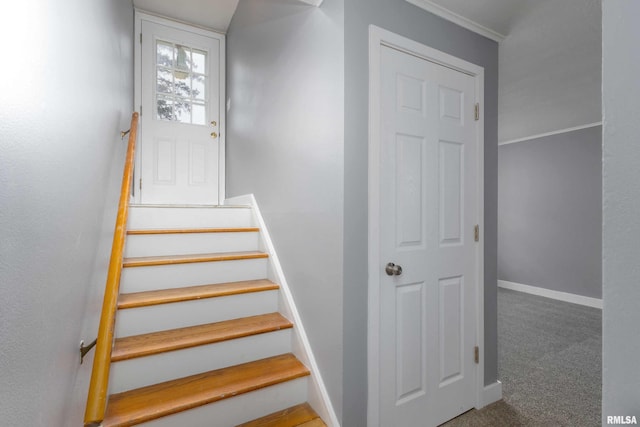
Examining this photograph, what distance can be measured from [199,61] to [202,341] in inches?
129

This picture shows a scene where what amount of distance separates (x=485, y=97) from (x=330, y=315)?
1630 mm

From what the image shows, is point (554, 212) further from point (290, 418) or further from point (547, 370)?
point (290, 418)

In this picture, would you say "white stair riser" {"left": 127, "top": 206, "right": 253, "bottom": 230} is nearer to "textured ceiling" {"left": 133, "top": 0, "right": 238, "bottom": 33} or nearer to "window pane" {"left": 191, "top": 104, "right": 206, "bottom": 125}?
"window pane" {"left": 191, "top": 104, "right": 206, "bottom": 125}

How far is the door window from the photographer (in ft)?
11.3

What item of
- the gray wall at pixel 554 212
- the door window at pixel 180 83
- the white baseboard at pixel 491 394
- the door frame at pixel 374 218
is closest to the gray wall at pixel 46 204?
the door frame at pixel 374 218

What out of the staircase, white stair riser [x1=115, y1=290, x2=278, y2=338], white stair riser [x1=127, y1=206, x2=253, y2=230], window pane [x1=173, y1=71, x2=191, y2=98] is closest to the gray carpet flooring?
the staircase

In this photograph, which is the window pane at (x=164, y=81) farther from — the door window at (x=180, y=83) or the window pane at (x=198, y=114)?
the window pane at (x=198, y=114)

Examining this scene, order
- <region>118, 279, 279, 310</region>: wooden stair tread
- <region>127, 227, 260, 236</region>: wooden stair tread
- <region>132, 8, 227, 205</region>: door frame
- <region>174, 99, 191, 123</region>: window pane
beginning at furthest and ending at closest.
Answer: <region>174, 99, 191, 123</region>: window pane, <region>132, 8, 227, 205</region>: door frame, <region>127, 227, 260, 236</region>: wooden stair tread, <region>118, 279, 279, 310</region>: wooden stair tread

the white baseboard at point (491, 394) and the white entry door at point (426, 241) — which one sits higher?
the white entry door at point (426, 241)

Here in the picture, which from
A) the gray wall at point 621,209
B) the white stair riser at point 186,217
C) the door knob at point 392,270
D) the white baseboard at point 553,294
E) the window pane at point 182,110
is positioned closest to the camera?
the gray wall at point 621,209

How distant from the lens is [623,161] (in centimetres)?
43

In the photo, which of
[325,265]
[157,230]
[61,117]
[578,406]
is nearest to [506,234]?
[578,406]

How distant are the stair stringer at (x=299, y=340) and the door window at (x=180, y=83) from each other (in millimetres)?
1957

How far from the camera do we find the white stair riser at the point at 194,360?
1.45 m
